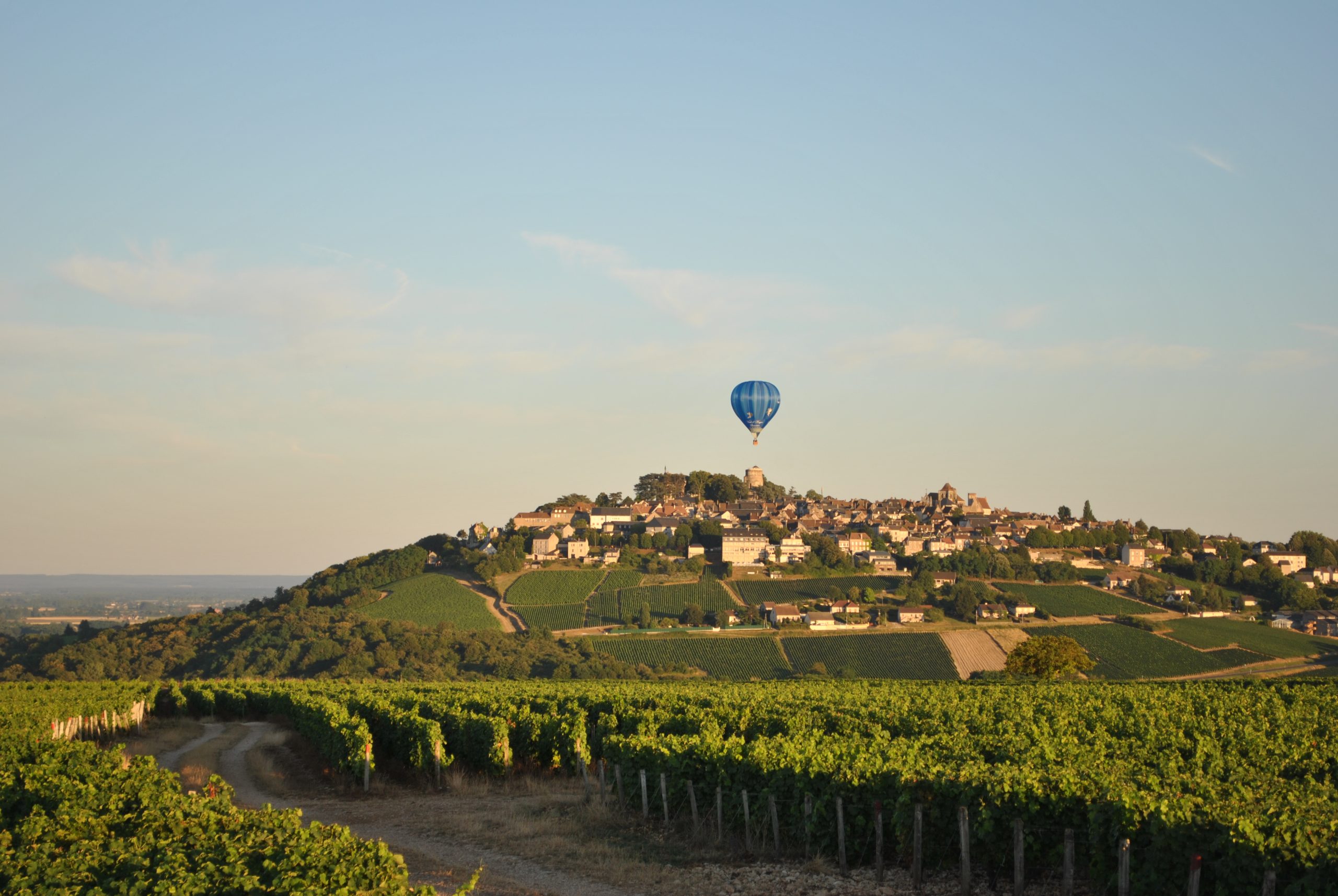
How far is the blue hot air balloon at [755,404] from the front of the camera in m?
72.9

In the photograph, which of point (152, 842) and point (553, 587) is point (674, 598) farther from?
point (152, 842)

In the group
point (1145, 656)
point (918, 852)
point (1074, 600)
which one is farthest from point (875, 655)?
point (918, 852)

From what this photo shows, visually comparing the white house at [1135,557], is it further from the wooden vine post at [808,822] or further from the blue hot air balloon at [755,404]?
the wooden vine post at [808,822]

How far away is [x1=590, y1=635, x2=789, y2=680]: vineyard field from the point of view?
77312mm

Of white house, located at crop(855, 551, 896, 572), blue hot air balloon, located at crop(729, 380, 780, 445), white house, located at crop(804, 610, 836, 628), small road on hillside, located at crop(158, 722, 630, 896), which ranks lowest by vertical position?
white house, located at crop(804, 610, 836, 628)

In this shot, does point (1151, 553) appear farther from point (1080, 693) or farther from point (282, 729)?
point (282, 729)

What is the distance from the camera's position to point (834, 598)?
10112 centimetres

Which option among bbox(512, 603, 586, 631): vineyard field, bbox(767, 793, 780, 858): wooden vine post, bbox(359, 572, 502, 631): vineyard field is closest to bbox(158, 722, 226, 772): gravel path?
bbox(767, 793, 780, 858): wooden vine post

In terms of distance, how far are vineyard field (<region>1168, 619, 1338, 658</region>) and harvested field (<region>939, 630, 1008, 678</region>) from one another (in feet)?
46.0

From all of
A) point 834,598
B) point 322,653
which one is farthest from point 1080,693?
point 834,598

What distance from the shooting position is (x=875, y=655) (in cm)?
8000

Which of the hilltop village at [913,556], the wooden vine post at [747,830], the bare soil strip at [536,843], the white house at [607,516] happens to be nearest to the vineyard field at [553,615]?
the hilltop village at [913,556]

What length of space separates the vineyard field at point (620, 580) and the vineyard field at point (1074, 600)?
36.9 meters

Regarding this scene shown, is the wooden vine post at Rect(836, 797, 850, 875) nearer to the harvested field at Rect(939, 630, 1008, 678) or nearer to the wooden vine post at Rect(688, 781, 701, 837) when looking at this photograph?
the wooden vine post at Rect(688, 781, 701, 837)
